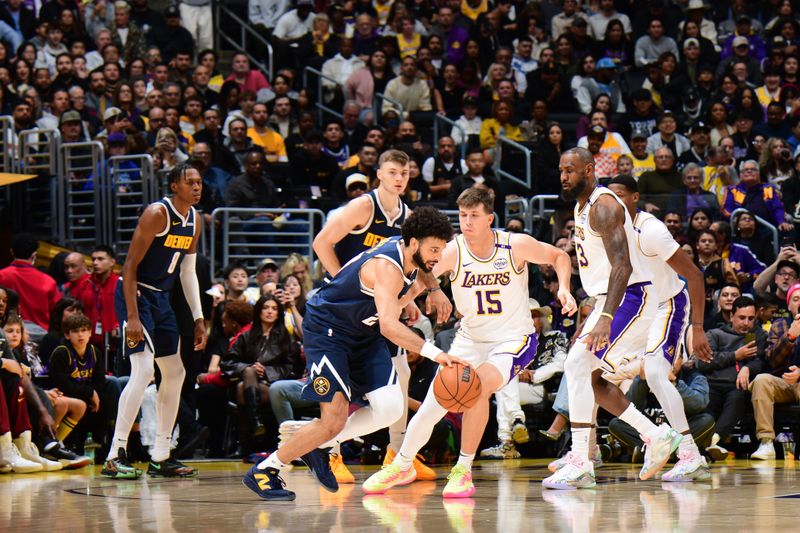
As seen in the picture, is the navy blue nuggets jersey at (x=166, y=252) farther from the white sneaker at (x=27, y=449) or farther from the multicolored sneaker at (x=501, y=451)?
the multicolored sneaker at (x=501, y=451)

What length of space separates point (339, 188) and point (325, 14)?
198 inches

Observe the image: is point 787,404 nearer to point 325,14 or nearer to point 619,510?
point 619,510

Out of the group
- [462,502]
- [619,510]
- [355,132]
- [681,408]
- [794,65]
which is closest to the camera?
[619,510]

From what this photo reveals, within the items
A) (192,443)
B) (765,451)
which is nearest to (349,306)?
(192,443)

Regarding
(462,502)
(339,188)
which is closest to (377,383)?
(462,502)

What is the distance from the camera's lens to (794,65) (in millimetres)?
16641

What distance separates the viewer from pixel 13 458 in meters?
9.25

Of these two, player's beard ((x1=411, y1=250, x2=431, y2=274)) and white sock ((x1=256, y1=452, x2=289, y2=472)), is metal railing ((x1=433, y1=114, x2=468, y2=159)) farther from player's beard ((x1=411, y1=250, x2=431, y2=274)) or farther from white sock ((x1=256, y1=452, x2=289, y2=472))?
white sock ((x1=256, y1=452, x2=289, y2=472))

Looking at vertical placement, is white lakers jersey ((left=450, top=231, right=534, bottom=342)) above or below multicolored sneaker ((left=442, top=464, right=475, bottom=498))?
above

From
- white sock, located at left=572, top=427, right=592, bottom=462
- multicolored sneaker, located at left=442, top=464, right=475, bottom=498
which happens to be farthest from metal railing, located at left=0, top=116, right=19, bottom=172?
white sock, located at left=572, top=427, right=592, bottom=462

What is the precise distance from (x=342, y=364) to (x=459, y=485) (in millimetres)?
982

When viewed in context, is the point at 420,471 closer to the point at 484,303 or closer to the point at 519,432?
the point at 484,303

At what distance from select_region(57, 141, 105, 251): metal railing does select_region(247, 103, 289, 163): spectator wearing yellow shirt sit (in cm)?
207

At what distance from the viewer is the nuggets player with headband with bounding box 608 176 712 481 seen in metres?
7.86
